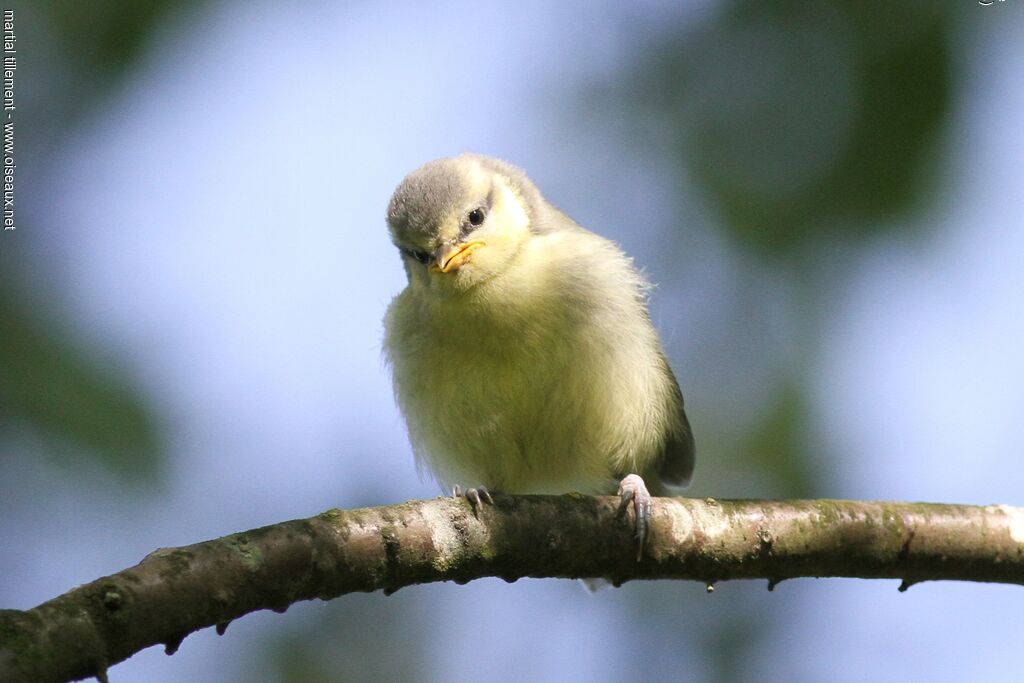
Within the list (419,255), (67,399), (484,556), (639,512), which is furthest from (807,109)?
(67,399)

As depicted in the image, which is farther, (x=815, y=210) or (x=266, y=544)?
(x=815, y=210)

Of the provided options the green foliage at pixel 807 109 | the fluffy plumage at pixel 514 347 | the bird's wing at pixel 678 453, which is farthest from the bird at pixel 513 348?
the green foliage at pixel 807 109

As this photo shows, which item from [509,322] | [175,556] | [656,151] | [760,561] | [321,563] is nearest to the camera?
[175,556]

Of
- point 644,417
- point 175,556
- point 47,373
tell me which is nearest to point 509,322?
point 644,417

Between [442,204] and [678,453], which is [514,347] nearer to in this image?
[442,204]

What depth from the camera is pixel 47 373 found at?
3.54 meters

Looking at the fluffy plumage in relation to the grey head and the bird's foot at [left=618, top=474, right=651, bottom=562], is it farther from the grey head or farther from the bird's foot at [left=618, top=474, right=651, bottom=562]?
the bird's foot at [left=618, top=474, right=651, bottom=562]

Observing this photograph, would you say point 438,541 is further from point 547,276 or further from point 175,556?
point 547,276

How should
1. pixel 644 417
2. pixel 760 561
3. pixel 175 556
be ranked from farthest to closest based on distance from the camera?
pixel 644 417 → pixel 760 561 → pixel 175 556

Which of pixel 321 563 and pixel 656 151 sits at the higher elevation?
pixel 656 151

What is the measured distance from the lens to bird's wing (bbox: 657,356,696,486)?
4617 millimetres

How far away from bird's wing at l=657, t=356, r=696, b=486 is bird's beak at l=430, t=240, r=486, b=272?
1073 mm

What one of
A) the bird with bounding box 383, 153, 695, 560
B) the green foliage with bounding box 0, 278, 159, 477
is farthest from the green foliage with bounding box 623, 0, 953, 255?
the green foliage with bounding box 0, 278, 159, 477

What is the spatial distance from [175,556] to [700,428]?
343 cm
